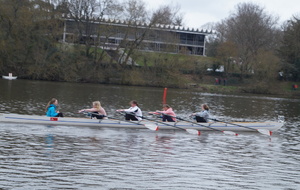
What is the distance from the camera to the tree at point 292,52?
224 feet

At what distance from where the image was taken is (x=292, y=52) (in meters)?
68.4

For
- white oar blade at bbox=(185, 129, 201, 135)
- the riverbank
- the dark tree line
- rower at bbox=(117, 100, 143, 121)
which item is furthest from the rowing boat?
the riverbank

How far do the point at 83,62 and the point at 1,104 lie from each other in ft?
105

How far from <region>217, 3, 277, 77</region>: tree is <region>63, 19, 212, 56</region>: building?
12.4m

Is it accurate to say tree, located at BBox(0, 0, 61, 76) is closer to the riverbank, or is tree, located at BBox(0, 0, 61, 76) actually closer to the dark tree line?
the dark tree line

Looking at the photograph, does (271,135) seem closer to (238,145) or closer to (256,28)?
(238,145)

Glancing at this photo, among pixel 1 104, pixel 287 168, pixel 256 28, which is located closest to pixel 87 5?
pixel 256 28

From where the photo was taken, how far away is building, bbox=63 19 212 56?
59.1 metres

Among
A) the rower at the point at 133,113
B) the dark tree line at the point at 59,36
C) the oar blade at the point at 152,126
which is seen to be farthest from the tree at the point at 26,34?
the oar blade at the point at 152,126

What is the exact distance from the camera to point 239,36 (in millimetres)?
76812

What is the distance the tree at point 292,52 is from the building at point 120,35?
18.2 m

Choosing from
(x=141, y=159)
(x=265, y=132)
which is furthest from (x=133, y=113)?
(x=141, y=159)

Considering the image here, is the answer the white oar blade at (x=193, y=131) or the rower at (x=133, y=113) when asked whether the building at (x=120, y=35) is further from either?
the white oar blade at (x=193, y=131)

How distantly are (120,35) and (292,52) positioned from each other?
88.4ft
